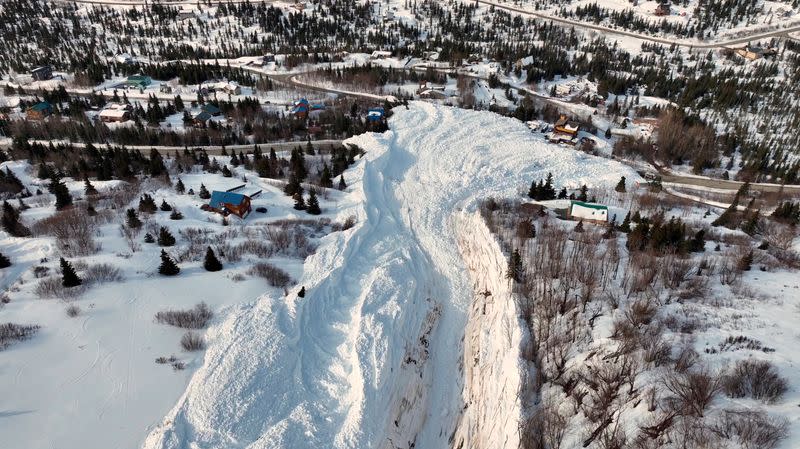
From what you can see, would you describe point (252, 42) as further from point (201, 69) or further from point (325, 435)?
point (325, 435)

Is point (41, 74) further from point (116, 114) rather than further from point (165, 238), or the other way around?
point (165, 238)

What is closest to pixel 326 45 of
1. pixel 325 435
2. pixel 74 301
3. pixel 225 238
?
pixel 225 238

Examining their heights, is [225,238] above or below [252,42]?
below

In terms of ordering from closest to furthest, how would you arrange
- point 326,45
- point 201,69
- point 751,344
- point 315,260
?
point 751,344 → point 315,260 → point 201,69 → point 326,45

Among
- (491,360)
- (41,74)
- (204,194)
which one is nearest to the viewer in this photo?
(491,360)

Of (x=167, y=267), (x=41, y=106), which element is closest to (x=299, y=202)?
(x=167, y=267)

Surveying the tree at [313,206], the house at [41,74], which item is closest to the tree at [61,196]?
the tree at [313,206]

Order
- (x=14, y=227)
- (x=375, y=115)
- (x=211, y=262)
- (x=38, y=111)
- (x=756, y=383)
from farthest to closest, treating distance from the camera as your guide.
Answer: (x=38, y=111) < (x=375, y=115) < (x=14, y=227) < (x=211, y=262) < (x=756, y=383)
